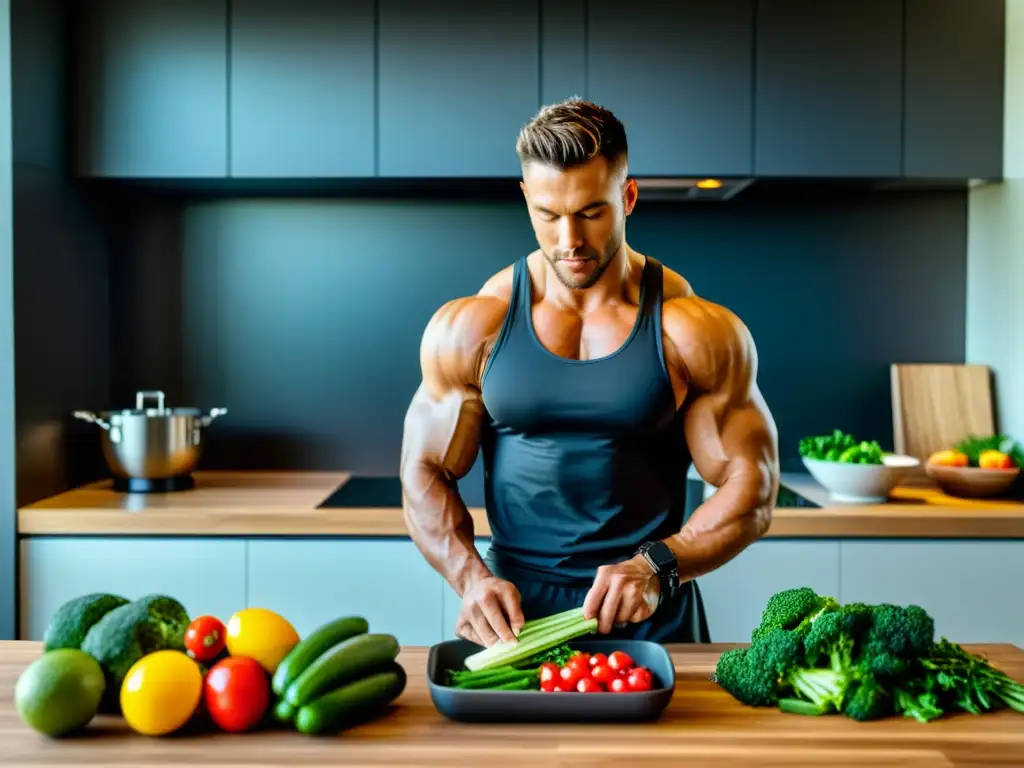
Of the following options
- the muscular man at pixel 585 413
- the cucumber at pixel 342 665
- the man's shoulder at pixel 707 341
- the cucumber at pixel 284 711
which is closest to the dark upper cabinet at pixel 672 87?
the muscular man at pixel 585 413

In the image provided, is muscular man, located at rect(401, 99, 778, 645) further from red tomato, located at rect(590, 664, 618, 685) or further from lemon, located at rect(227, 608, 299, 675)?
lemon, located at rect(227, 608, 299, 675)

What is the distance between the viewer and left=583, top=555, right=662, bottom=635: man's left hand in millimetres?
1437

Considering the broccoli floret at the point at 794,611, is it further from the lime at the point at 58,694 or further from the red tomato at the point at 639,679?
the lime at the point at 58,694

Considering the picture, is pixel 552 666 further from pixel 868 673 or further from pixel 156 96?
pixel 156 96

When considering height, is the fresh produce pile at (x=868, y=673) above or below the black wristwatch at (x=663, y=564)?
below

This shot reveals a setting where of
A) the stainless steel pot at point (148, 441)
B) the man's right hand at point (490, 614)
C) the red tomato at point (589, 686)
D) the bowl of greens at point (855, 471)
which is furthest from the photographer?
the stainless steel pot at point (148, 441)

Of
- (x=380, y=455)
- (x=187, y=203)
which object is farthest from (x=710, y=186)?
(x=187, y=203)

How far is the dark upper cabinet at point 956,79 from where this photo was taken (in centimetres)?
295

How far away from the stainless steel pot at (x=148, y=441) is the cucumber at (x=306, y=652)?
67.7 inches

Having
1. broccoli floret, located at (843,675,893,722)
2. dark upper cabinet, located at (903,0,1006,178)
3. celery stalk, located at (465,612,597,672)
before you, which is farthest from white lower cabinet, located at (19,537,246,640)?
dark upper cabinet, located at (903,0,1006,178)

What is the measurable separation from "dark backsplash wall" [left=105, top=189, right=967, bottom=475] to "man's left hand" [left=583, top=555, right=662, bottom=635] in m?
1.95

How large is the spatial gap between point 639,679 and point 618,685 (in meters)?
0.03

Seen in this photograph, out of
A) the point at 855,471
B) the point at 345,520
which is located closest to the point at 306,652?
the point at 345,520

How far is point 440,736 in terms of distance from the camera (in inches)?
49.4
